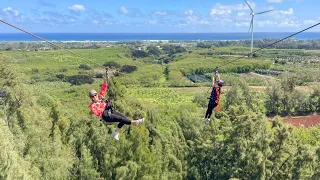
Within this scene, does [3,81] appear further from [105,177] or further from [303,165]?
[303,165]

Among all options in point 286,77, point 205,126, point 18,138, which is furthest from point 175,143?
point 286,77

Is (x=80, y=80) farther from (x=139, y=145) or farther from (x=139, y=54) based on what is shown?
(x=139, y=54)

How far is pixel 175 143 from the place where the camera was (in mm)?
36125

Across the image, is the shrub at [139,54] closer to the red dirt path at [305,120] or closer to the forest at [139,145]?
the red dirt path at [305,120]

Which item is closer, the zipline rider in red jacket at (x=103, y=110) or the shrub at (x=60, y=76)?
the zipline rider in red jacket at (x=103, y=110)

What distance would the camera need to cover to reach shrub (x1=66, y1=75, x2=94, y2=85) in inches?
4168

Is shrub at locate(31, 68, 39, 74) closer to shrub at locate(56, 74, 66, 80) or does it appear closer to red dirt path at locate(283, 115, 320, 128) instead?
shrub at locate(56, 74, 66, 80)

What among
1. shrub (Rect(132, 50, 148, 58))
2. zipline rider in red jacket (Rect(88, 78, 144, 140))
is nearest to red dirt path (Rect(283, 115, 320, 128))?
zipline rider in red jacket (Rect(88, 78, 144, 140))

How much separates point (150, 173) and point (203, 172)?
7.12 m

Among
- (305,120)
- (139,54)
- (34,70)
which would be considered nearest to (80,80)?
(34,70)

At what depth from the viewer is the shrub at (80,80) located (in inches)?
4168

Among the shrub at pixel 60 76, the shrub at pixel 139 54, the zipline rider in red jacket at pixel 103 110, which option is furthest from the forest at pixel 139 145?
the shrub at pixel 139 54

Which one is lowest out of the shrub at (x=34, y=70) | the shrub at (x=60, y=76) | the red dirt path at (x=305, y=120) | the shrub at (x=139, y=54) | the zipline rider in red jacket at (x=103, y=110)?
the red dirt path at (x=305, y=120)

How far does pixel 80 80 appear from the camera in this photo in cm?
10669
